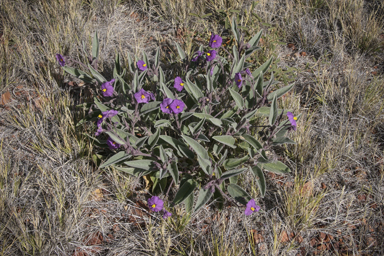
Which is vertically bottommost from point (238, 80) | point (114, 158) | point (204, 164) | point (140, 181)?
point (140, 181)

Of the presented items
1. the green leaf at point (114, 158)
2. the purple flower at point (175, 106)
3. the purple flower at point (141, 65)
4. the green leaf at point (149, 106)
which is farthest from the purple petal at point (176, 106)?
the purple flower at point (141, 65)

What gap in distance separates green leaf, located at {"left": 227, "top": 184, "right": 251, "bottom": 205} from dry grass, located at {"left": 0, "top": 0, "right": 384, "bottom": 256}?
24 centimetres

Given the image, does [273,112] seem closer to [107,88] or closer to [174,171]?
[174,171]

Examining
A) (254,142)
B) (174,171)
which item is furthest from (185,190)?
(254,142)

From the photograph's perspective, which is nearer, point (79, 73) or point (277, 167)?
point (277, 167)

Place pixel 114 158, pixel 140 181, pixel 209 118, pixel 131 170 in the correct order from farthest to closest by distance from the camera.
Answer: pixel 140 181
pixel 131 170
pixel 209 118
pixel 114 158

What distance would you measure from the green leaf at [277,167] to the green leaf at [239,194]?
34cm

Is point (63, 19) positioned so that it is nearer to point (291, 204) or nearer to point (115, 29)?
point (115, 29)

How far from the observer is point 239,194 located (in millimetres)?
2209

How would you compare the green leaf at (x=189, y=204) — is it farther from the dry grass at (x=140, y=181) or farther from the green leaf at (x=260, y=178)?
the green leaf at (x=260, y=178)

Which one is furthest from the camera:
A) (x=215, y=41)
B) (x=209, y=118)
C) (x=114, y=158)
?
(x=215, y=41)

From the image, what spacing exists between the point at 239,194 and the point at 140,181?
0.98 meters

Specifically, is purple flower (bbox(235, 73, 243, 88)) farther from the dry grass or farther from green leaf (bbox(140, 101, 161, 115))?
the dry grass

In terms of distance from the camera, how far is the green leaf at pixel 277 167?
7.71 feet
